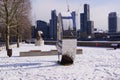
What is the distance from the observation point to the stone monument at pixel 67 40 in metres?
19.0

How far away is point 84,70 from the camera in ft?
54.4

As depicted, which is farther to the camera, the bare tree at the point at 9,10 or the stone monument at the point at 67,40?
the bare tree at the point at 9,10

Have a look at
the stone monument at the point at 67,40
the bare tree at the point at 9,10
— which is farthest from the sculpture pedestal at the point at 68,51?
the bare tree at the point at 9,10

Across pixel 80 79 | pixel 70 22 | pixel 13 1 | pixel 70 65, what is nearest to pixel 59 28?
pixel 70 22

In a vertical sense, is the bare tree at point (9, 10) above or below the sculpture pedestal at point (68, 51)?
above

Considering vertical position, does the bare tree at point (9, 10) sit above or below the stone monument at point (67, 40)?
above

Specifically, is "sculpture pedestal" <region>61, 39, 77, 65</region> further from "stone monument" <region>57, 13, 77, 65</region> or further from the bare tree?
the bare tree

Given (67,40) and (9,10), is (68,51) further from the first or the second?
(9,10)

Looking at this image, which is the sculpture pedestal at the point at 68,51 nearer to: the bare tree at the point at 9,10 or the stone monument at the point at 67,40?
the stone monument at the point at 67,40

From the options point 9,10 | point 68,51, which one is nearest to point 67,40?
point 68,51

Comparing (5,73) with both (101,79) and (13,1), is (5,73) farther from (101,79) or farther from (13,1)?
(13,1)

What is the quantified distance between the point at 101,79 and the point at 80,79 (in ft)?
3.01

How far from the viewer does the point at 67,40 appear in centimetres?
1934

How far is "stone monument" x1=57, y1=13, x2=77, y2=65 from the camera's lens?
19.0 m
